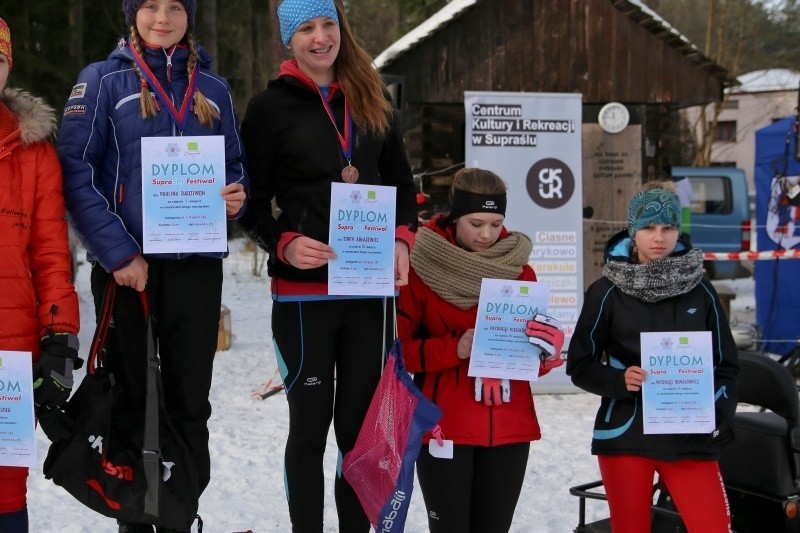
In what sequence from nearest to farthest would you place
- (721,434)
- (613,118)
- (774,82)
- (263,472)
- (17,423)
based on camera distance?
1. (17,423)
2. (721,434)
3. (263,472)
4. (613,118)
5. (774,82)

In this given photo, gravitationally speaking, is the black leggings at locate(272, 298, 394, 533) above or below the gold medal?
below

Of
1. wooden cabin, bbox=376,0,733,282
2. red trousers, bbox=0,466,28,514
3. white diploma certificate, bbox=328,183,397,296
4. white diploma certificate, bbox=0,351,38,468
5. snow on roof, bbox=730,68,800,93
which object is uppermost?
snow on roof, bbox=730,68,800,93

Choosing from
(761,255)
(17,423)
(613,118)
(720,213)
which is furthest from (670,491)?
(720,213)

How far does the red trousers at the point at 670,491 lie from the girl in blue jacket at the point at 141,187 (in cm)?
148

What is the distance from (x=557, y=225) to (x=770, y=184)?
Result: 12.0 feet

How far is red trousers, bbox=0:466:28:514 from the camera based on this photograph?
9.34 feet

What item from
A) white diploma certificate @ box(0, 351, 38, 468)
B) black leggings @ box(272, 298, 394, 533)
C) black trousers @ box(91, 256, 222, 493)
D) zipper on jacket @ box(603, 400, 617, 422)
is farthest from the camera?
zipper on jacket @ box(603, 400, 617, 422)

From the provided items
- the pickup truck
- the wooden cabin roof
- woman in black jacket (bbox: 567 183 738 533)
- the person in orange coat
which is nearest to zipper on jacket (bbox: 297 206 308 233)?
the person in orange coat

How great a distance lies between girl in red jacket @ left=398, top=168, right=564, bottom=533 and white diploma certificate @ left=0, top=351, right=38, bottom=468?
125 cm

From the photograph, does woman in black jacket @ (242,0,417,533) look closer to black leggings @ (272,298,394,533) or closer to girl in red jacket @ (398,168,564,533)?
black leggings @ (272,298,394,533)

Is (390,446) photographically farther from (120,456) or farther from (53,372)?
(53,372)

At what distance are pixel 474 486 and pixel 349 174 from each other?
1.19m

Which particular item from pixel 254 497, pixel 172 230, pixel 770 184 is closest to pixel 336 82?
pixel 172 230

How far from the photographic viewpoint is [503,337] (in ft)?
10.2
